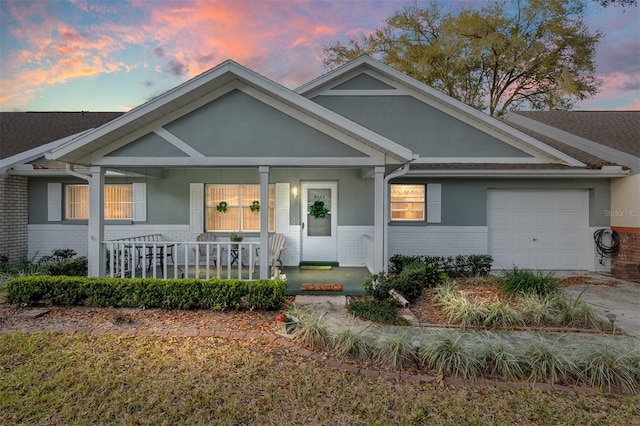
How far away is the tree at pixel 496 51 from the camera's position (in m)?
18.4

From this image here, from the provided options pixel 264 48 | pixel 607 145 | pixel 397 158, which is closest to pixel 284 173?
pixel 397 158

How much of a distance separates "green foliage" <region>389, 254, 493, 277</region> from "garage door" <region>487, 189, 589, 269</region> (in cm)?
108

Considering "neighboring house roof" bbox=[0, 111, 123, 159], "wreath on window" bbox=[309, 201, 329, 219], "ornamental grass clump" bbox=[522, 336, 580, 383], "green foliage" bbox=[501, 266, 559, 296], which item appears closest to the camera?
"ornamental grass clump" bbox=[522, 336, 580, 383]

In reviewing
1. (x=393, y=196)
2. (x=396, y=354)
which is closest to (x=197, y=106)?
(x=396, y=354)

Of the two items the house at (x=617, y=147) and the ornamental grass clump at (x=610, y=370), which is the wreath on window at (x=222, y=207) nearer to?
the ornamental grass clump at (x=610, y=370)

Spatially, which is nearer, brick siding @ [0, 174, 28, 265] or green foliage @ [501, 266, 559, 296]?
green foliage @ [501, 266, 559, 296]

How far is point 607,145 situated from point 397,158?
25.8 feet

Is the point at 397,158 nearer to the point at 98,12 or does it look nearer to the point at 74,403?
the point at 74,403

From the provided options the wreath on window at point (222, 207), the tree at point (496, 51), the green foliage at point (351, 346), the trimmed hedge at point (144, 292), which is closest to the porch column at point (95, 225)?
the trimmed hedge at point (144, 292)

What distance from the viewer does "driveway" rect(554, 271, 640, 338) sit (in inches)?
222

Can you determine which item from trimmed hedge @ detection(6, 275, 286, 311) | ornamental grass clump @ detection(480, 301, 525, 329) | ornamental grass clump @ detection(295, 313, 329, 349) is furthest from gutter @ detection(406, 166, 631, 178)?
ornamental grass clump @ detection(295, 313, 329, 349)

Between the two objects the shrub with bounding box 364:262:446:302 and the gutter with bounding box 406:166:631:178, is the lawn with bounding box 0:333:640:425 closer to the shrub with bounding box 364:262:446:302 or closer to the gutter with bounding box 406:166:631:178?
the shrub with bounding box 364:262:446:302

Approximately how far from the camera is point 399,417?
3.03 m

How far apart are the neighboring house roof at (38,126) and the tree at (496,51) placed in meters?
13.2
